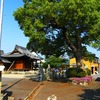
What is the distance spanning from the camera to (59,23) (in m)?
32.3

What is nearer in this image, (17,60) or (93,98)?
(93,98)

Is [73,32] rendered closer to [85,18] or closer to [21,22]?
[85,18]

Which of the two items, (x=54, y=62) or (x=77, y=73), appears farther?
(x=54, y=62)

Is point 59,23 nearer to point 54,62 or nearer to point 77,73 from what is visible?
point 77,73

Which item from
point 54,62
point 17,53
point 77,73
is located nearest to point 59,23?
point 77,73

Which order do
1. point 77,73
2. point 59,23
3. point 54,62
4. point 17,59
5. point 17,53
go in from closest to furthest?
point 59,23 → point 77,73 → point 17,59 → point 17,53 → point 54,62

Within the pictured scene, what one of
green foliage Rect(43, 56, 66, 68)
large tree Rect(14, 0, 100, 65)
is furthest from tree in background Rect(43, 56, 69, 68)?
large tree Rect(14, 0, 100, 65)

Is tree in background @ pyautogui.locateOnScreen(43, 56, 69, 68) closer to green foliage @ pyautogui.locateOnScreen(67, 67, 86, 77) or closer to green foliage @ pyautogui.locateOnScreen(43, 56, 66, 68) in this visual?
green foliage @ pyautogui.locateOnScreen(43, 56, 66, 68)

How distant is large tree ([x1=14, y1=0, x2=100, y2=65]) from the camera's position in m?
29.5

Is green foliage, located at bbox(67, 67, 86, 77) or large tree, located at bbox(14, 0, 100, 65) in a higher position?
large tree, located at bbox(14, 0, 100, 65)

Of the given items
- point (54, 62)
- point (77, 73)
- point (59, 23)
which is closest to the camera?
point (59, 23)

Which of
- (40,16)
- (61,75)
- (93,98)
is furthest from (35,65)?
(93,98)

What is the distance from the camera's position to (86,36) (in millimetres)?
34875

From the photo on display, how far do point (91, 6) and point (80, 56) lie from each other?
8176 millimetres
